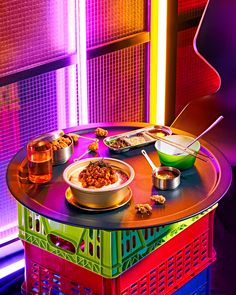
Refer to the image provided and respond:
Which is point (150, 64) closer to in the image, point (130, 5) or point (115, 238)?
point (130, 5)

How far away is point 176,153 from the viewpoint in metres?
2.49

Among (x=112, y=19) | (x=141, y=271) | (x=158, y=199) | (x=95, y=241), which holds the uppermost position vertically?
(x=112, y=19)

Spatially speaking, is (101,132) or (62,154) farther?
(101,132)

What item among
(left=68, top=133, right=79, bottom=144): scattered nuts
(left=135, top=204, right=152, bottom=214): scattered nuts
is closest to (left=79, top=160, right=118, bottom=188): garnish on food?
(left=135, top=204, right=152, bottom=214): scattered nuts

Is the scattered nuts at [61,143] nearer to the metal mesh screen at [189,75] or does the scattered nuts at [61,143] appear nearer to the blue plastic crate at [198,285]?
the blue plastic crate at [198,285]

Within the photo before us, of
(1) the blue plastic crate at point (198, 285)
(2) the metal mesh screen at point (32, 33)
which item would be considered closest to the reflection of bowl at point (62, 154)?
(2) the metal mesh screen at point (32, 33)

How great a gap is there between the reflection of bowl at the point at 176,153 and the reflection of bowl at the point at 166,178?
0.05m

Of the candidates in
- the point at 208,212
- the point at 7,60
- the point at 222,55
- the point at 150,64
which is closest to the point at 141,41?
the point at 150,64

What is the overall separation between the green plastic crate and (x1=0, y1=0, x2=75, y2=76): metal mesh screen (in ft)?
2.36

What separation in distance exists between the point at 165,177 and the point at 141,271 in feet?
1.13

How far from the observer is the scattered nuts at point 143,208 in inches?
84.5

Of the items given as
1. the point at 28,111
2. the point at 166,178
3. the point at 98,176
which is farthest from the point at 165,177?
the point at 28,111

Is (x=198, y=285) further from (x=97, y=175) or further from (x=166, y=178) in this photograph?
(x=97, y=175)

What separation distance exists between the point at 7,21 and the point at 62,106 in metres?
0.55
